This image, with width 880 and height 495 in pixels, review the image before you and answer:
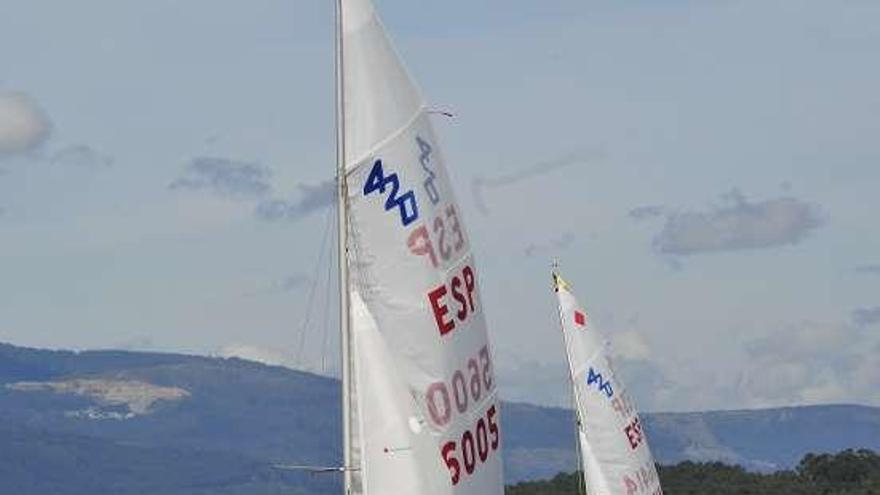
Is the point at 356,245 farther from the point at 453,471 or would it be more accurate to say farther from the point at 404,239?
the point at 453,471

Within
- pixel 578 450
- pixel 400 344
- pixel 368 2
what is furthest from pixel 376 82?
pixel 578 450

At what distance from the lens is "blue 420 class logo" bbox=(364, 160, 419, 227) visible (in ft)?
107

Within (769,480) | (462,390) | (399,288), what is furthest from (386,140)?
(769,480)

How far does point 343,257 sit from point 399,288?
1108 mm

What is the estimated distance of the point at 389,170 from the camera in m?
32.8

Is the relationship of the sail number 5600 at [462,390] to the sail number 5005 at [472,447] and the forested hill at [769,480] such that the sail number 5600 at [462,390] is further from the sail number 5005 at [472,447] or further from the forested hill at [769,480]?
the forested hill at [769,480]

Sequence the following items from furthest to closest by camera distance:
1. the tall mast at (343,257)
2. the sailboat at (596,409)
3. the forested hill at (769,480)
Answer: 1. the forested hill at (769,480)
2. the sailboat at (596,409)
3. the tall mast at (343,257)

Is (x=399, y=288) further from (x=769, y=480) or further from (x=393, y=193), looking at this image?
(x=769, y=480)

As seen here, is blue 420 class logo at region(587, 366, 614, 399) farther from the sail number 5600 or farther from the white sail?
the white sail

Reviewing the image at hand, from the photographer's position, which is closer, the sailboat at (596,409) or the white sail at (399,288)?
the white sail at (399,288)

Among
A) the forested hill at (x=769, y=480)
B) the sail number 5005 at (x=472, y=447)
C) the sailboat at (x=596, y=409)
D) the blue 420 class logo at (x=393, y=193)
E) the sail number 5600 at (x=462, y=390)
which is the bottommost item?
the sail number 5005 at (x=472, y=447)

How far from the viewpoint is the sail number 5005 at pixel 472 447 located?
34.0m

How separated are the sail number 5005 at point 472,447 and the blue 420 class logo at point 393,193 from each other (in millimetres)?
2945

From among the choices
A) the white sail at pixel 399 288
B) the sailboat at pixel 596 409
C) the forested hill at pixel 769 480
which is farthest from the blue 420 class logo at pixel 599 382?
the forested hill at pixel 769 480
